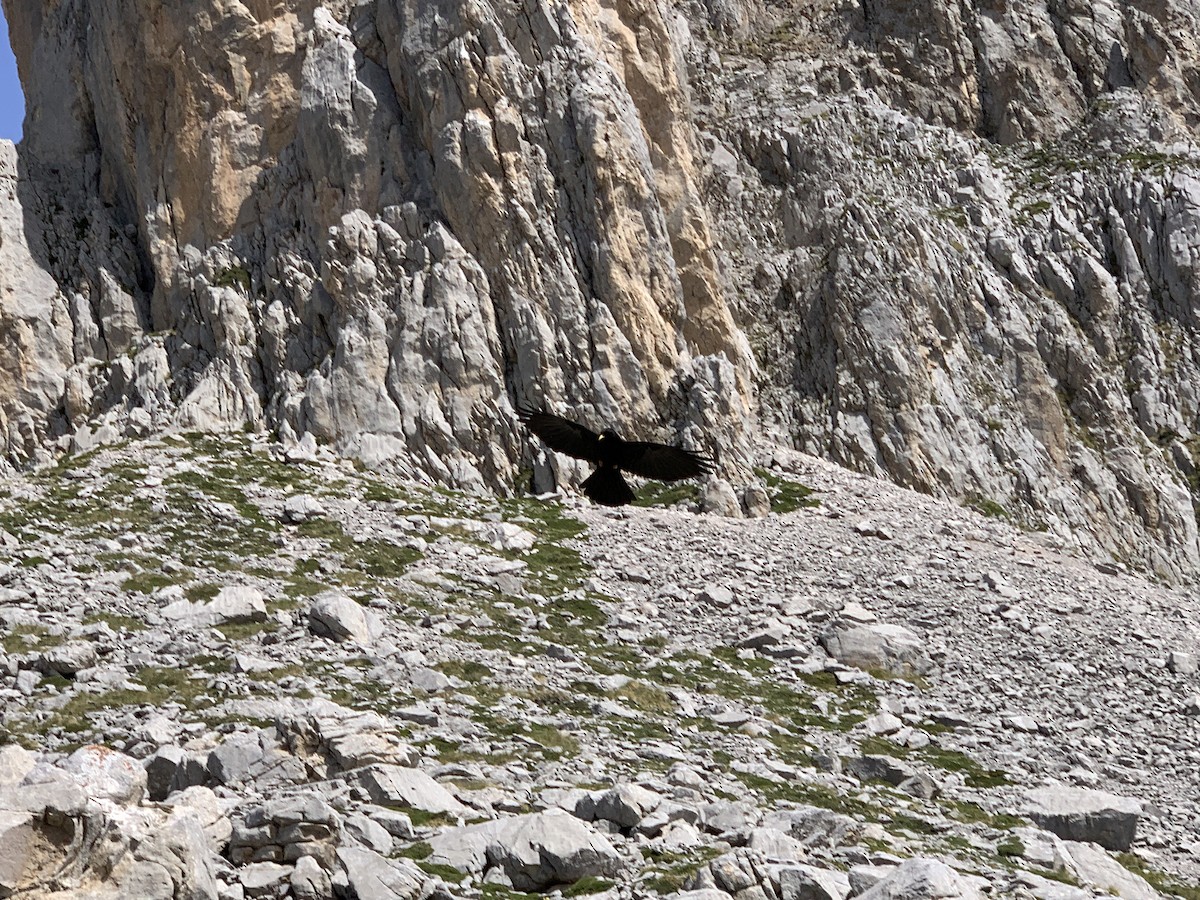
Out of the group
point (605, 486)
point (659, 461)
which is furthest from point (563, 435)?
point (659, 461)

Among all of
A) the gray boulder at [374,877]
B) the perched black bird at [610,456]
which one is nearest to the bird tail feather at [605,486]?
the perched black bird at [610,456]

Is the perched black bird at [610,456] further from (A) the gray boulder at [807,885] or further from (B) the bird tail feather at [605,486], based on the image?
(A) the gray boulder at [807,885]

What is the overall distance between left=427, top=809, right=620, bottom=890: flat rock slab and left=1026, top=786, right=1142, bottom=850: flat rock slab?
8.75 m

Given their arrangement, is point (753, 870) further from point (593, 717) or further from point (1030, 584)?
point (1030, 584)

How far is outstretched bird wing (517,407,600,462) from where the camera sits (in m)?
21.4

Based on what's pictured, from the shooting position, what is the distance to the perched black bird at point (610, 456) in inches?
839

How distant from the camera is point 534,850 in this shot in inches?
520

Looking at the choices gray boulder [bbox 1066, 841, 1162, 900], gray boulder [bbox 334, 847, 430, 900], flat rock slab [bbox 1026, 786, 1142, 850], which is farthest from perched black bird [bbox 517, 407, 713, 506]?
gray boulder [bbox 334, 847, 430, 900]

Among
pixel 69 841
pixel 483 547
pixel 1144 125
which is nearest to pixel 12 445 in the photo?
pixel 483 547

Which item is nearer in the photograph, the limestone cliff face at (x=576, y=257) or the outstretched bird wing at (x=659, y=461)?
the outstretched bird wing at (x=659, y=461)

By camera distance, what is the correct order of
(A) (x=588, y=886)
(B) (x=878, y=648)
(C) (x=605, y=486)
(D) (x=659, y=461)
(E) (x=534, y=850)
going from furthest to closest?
(B) (x=878, y=648) → (C) (x=605, y=486) → (D) (x=659, y=461) → (E) (x=534, y=850) → (A) (x=588, y=886)

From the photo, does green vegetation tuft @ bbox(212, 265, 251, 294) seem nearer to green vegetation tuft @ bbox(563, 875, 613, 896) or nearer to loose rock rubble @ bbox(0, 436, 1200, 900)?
loose rock rubble @ bbox(0, 436, 1200, 900)

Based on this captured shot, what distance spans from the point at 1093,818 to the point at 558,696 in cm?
802

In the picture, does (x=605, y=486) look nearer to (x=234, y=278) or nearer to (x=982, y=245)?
(x=234, y=278)
